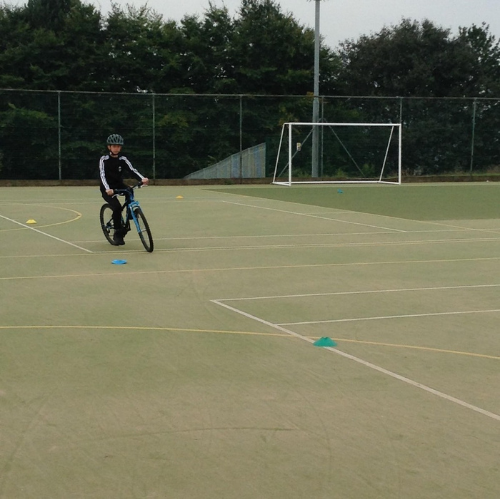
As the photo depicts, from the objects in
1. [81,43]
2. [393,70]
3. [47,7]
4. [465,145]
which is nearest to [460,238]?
[465,145]

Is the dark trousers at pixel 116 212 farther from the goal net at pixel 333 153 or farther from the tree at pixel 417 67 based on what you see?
the tree at pixel 417 67

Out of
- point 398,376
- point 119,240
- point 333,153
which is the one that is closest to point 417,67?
point 333,153

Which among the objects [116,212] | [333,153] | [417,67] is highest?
[417,67]

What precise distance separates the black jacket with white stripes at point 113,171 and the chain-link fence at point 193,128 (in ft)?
55.7

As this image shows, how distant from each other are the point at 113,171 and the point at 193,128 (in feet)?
61.3

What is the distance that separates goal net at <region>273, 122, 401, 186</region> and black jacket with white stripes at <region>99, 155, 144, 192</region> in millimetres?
18775

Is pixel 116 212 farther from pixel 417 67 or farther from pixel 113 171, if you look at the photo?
pixel 417 67

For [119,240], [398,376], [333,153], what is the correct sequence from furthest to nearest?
1. [333,153]
2. [119,240]
3. [398,376]

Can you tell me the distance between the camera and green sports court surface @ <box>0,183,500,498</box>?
464cm

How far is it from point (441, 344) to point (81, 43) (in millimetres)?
35337

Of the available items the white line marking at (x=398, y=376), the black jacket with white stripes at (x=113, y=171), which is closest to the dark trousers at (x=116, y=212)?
the black jacket with white stripes at (x=113, y=171)

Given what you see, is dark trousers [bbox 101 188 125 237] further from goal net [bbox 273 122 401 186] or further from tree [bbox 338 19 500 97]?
tree [bbox 338 19 500 97]

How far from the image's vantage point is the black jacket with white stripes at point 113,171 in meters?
13.5

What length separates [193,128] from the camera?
3206 cm
